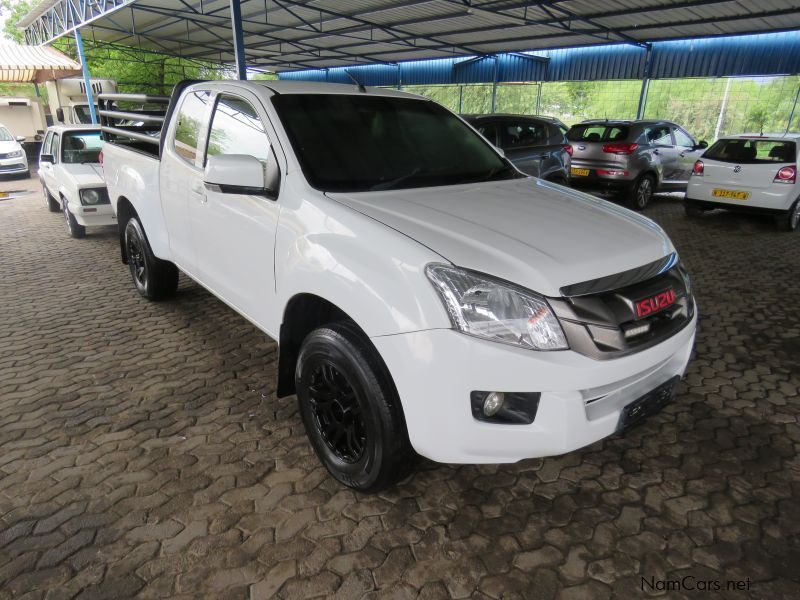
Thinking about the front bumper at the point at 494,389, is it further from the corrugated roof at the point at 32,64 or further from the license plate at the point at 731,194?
the corrugated roof at the point at 32,64

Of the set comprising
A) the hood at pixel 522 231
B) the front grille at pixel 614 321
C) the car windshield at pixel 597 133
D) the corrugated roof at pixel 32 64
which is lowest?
the front grille at pixel 614 321

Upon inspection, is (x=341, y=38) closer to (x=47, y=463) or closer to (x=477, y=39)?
(x=477, y=39)

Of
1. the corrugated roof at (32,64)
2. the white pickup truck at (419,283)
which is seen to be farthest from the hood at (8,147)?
the white pickup truck at (419,283)

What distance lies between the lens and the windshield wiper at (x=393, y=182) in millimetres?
2557

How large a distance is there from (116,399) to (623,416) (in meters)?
2.97

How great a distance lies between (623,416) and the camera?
2.05 metres

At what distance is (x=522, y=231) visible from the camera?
2156mm

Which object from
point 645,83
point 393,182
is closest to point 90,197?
point 393,182

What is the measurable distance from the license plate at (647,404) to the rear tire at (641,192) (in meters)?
8.18

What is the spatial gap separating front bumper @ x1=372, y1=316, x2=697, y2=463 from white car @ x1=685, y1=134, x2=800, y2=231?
767cm

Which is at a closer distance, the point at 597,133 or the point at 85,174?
the point at 85,174

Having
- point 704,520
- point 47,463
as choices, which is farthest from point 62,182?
point 704,520

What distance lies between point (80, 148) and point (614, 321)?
8.61 m

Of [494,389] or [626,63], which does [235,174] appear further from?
[626,63]
